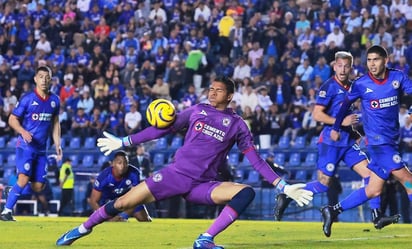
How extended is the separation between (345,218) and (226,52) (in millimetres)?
8309

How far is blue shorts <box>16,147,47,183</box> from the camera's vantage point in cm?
1836

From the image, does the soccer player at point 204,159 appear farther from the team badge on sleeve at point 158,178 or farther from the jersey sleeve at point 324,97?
the jersey sleeve at point 324,97

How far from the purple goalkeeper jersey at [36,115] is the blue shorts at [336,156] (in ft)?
16.6

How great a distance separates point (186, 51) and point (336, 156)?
567 inches

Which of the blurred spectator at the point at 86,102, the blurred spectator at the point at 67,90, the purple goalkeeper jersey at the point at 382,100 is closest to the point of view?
the purple goalkeeper jersey at the point at 382,100

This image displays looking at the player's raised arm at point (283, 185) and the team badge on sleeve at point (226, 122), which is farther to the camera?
the team badge on sleeve at point (226, 122)

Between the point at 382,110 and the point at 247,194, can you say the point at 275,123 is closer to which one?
the point at 382,110

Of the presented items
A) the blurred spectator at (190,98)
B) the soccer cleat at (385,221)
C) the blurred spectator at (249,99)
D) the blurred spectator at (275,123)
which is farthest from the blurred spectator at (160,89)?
the soccer cleat at (385,221)

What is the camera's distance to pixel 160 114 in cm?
1127

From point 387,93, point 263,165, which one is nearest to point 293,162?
point 387,93

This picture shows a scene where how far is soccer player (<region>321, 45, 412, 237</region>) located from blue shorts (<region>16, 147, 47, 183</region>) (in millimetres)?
6353

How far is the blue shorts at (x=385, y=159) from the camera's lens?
13543 millimetres

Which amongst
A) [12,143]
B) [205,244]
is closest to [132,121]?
[12,143]

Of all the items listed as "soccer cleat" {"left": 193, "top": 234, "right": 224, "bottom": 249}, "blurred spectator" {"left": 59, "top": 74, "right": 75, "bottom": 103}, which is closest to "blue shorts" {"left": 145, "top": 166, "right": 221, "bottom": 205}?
"soccer cleat" {"left": 193, "top": 234, "right": 224, "bottom": 249}
